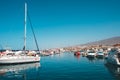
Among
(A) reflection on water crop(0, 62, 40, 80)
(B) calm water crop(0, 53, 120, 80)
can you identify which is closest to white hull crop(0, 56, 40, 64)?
(B) calm water crop(0, 53, 120, 80)

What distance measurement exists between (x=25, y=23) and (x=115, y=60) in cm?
3172

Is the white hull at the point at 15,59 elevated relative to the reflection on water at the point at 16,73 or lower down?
elevated

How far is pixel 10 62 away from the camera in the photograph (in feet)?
203

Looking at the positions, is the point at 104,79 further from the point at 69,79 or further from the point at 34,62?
the point at 34,62

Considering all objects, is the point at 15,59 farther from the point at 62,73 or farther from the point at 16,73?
the point at 62,73

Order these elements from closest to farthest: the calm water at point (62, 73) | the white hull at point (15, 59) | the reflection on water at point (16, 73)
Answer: the calm water at point (62, 73) < the reflection on water at point (16, 73) < the white hull at point (15, 59)

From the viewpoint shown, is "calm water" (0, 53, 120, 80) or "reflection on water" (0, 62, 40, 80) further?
"reflection on water" (0, 62, 40, 80)

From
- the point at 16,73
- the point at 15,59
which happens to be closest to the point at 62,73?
the point at 16,73

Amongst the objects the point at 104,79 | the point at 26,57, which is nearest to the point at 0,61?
the point at 26,57

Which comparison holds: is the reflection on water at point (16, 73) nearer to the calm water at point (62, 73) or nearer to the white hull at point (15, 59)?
the calm water at point (62, 73)

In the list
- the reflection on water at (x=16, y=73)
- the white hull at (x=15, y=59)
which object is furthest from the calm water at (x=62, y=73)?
the white hull at (x=15, y=59)

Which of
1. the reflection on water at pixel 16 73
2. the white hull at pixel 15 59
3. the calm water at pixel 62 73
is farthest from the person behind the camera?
the white hull at pixel 15 59

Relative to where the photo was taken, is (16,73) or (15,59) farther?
(15,59)

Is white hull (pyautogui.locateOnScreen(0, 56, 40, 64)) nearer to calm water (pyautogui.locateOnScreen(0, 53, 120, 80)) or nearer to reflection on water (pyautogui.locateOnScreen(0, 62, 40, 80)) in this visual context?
calm water (pyautogui.locateOnScreen(0, 53, 120, 80))
